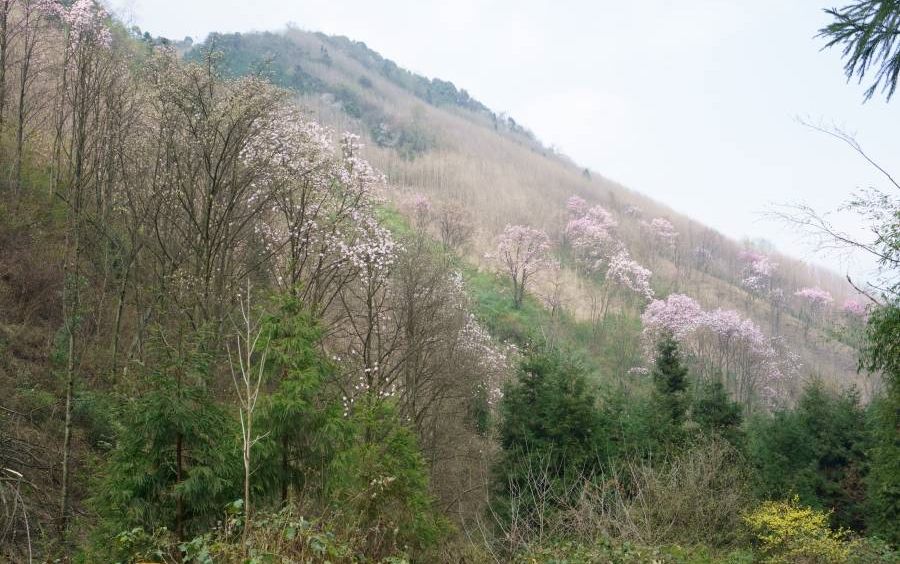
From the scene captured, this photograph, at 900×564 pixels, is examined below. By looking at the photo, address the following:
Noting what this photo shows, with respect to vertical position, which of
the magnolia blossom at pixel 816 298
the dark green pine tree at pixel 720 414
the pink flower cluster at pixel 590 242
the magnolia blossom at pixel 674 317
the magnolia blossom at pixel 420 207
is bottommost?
the dark green pine tree at pixel 720 414

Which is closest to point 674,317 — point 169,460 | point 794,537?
point 794,537

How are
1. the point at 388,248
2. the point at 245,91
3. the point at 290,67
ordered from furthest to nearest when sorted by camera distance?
the point at 290,67 < the point at 388,248 < the point at 245,91

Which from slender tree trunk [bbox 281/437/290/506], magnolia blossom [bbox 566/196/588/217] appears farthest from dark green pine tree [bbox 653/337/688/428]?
magnolia blossom [bbox 566/196/588/217]

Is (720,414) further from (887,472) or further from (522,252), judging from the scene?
(522,252)

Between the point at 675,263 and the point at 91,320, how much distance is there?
4861cm

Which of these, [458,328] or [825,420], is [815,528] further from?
[458,328]

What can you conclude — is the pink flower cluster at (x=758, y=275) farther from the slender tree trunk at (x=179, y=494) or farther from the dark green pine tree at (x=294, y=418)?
the slender tree trunk at (x=179, y=494)

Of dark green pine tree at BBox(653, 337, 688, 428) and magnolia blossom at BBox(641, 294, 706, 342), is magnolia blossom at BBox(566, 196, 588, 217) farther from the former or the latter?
dark green pine tree at BBox(653, 337, 688, 428)

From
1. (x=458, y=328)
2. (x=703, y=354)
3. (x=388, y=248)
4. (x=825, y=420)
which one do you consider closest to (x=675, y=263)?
(x=703, y=354)

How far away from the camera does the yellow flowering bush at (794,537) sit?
490 inches

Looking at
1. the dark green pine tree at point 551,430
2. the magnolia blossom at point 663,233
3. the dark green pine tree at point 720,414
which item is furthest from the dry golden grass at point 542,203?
the dark green pine tree at point 551,430

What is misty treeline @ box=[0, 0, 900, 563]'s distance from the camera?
6949 mm

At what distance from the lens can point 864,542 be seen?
12.6 meters

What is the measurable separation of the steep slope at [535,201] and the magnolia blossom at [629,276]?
1364 mm
